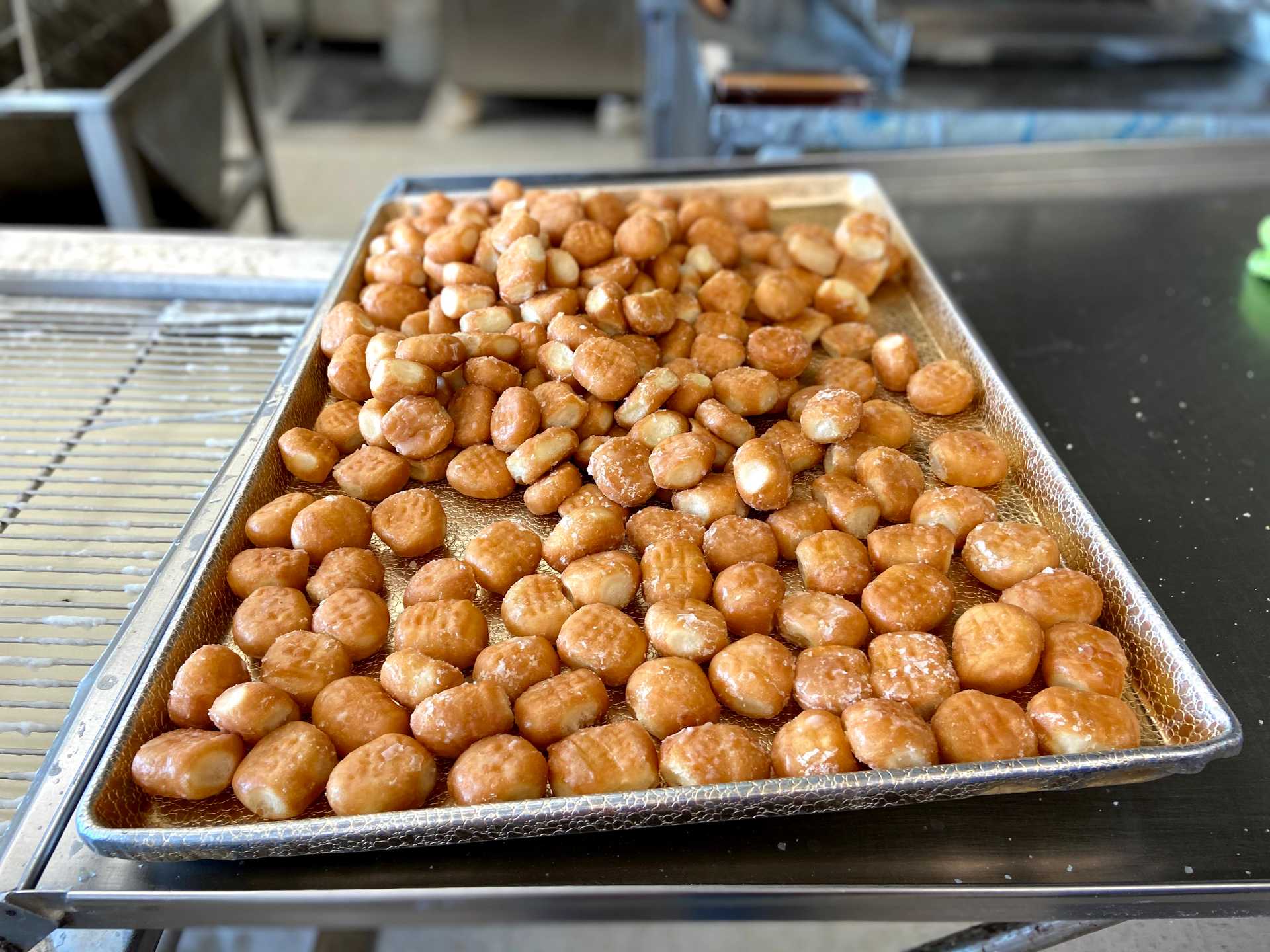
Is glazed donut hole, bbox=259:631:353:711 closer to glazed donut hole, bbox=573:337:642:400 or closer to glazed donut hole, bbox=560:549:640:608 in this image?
glazed donut hole, bbox=560:549:640:608

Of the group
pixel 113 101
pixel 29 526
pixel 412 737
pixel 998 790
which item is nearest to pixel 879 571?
pixel 998 790

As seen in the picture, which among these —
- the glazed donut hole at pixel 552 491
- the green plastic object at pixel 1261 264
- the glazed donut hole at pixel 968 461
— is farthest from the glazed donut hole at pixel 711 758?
the green plastic object at pixel 1261 264

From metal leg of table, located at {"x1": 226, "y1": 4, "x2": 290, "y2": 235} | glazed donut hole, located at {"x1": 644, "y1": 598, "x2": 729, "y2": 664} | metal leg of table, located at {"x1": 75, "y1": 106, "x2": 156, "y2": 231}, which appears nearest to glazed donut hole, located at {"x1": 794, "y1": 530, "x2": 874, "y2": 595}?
glazed donut hole, located at {"x1": 644, "y1": 598, "x2": 729, "y2": 664}

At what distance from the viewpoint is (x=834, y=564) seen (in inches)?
37.0

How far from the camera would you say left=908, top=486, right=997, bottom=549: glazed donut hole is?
3.22 ft

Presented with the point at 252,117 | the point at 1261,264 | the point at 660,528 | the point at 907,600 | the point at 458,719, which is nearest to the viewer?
the point at 458,719

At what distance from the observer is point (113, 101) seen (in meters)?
2.04

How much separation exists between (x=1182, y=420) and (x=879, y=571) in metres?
0.57

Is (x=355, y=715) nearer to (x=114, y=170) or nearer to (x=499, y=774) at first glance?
(x=499, y=774)

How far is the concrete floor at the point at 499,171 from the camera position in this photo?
2.88 feet

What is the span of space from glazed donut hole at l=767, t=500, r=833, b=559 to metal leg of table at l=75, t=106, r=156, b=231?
1876 millimetres

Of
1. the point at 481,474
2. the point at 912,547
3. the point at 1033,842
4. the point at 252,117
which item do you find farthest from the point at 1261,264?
the point at 252,117

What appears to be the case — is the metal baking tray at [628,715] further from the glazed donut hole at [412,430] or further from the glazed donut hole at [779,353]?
the glazed donut hole at [779,353]

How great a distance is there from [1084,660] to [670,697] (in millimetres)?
367
